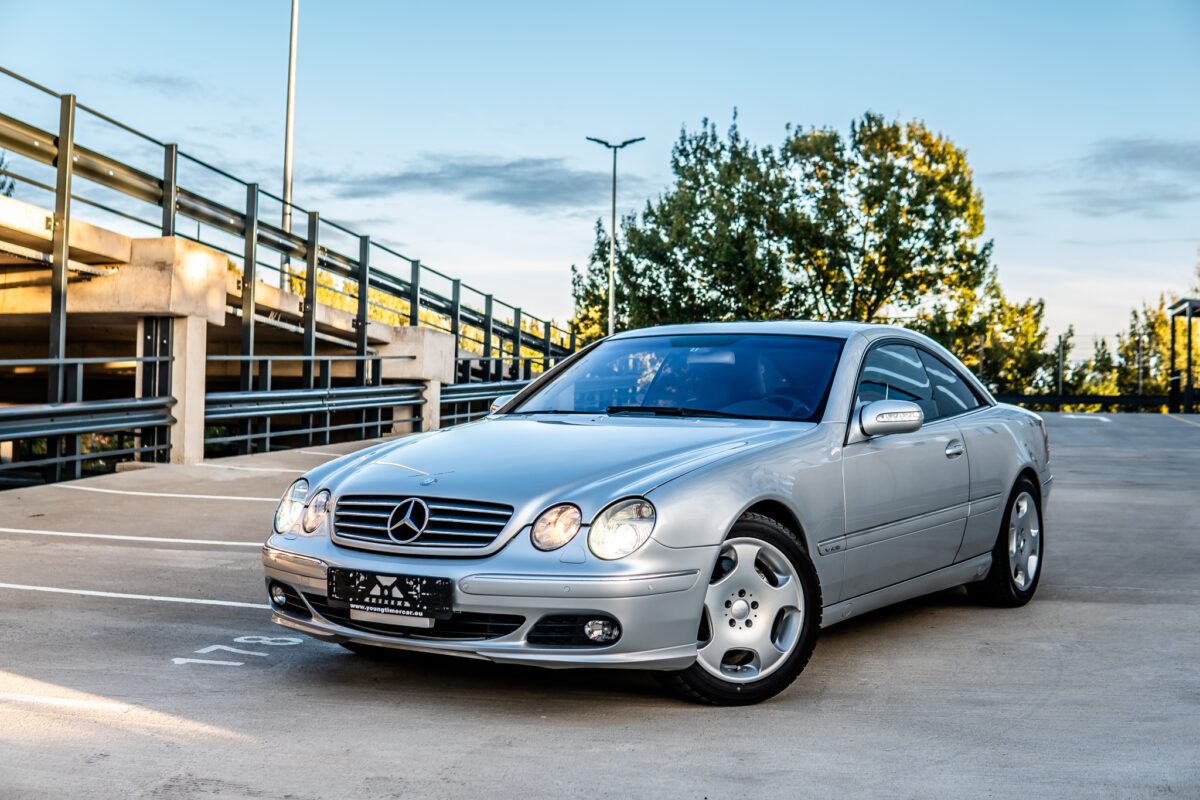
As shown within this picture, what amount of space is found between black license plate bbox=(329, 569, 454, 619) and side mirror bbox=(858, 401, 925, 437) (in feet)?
6.41

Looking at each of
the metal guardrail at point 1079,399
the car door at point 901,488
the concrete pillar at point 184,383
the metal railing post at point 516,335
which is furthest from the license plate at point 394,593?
the metal guardrail at point 1079,399

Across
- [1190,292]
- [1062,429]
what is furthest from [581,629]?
[1190,292]

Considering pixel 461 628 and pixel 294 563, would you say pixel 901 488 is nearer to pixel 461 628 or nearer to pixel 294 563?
pixel 461 628

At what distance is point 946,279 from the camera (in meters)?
43.4

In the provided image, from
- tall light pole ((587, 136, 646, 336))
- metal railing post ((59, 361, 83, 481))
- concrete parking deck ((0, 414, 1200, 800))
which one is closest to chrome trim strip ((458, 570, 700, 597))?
concrete parking deck ((0, 414, 1200, 800))

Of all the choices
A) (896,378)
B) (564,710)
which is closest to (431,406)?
(896,378)

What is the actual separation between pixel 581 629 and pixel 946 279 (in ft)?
135

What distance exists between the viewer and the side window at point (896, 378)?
224 inches

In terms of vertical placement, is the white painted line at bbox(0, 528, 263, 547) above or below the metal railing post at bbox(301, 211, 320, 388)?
below

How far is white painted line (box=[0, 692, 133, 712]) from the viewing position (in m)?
4.37

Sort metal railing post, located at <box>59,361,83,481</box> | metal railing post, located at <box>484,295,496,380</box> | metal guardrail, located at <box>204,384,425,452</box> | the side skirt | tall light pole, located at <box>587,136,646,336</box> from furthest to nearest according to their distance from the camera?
1. tall light pole, located at <box>587,136,646,336</box>
2. metal railing post, located at <box>484,295,496,380</box>
3. metal guardrail, located at <box>204,384,425,452</box>
4. metal railing post, located at <box>59,361,83,481</box>
5. the side skirt

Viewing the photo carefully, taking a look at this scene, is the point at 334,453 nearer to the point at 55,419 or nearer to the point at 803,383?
the point at 55,419

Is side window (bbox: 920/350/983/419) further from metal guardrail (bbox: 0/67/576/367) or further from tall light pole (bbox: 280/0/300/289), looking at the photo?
tall light pole (bbox: 280/0/300/289)

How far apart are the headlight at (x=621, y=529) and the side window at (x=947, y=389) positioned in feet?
7.86
